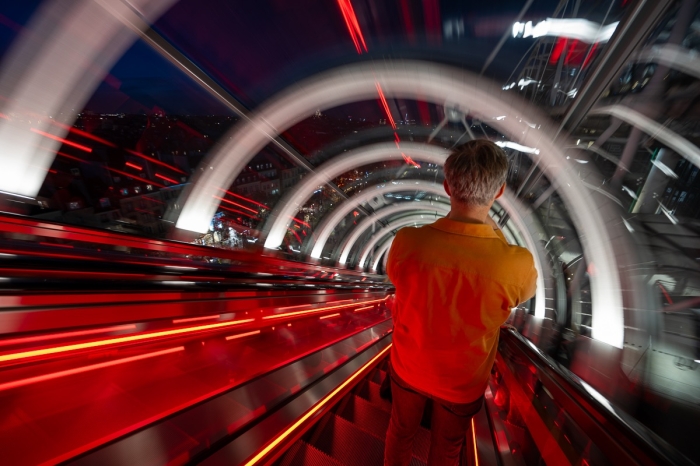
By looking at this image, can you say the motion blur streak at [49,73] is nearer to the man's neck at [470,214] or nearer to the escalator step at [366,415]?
the man's neck at [470,214]

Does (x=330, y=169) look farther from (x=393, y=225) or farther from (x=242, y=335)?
(x=393, y=225)

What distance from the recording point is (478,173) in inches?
46.9

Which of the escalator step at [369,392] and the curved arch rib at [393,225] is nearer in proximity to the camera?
the escalator step at [369,392]

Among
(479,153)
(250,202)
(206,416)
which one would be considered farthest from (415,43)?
(250,202)

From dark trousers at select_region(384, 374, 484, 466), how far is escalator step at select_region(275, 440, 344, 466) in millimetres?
387

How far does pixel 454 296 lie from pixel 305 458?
1.51m

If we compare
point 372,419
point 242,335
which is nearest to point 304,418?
point 372,419

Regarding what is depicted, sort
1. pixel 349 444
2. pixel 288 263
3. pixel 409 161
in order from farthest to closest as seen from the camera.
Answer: pixel 409 161
pixel 288 263
pixel 349 444

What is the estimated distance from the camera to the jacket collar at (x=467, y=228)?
1.19m

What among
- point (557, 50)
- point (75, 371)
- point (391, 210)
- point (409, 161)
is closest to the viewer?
point (75, 371)

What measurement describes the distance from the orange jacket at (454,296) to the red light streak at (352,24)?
11.7ft

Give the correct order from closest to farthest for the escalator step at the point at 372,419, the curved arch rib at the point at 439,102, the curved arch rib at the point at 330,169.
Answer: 1. the escalator step at the point at 372,419
2. the curved arch rib at the point at 439,102
3. the curved arch rib at the point at 330,169

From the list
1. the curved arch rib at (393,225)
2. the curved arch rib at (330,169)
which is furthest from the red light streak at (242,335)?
the curved arch rib at (393,225)

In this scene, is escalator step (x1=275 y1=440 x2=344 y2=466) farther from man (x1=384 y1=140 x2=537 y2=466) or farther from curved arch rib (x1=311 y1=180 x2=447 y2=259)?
→ curved arch rib (x1=311 y1=180 x2=447 y2=259)
